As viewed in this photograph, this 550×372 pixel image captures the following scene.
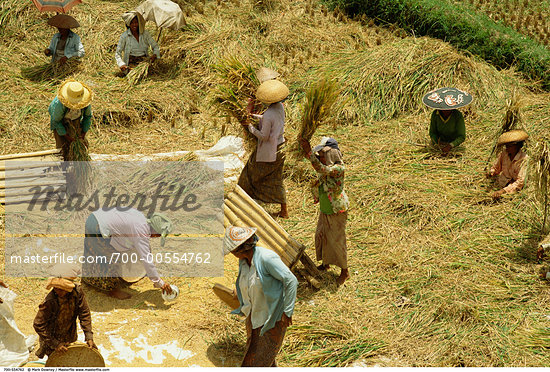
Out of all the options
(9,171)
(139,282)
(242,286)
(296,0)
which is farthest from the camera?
(296,0)

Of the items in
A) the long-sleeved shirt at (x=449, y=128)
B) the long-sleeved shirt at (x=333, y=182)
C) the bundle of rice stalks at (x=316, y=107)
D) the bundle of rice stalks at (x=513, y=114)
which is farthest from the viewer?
the long-sleeved shirt at (x=449, y=128)

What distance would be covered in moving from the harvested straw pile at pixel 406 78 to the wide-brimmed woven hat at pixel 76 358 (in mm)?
→ 5585

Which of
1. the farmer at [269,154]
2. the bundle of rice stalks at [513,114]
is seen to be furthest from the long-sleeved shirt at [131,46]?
the bundle of rice stalks at [513,114]

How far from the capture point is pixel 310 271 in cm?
611

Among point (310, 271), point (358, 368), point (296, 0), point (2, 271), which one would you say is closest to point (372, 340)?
point (358, 368)

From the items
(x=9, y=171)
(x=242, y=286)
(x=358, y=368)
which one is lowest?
(x=9, y=171)

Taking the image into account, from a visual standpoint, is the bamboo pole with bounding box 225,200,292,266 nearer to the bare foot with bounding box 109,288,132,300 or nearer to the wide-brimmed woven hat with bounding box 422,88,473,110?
the bare foot with bounding box 109,288,132,300

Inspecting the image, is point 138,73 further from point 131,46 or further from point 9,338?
point 9,338

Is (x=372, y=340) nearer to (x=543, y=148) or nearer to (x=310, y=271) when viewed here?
(x=310, y=271)

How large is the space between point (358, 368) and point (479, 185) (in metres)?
3.50

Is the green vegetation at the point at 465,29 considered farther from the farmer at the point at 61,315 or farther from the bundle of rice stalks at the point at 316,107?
the farmer at the point at 61,315

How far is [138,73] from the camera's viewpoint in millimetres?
9664

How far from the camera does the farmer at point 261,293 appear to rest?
14.4 feet

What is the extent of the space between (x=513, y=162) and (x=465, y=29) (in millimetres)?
4305
